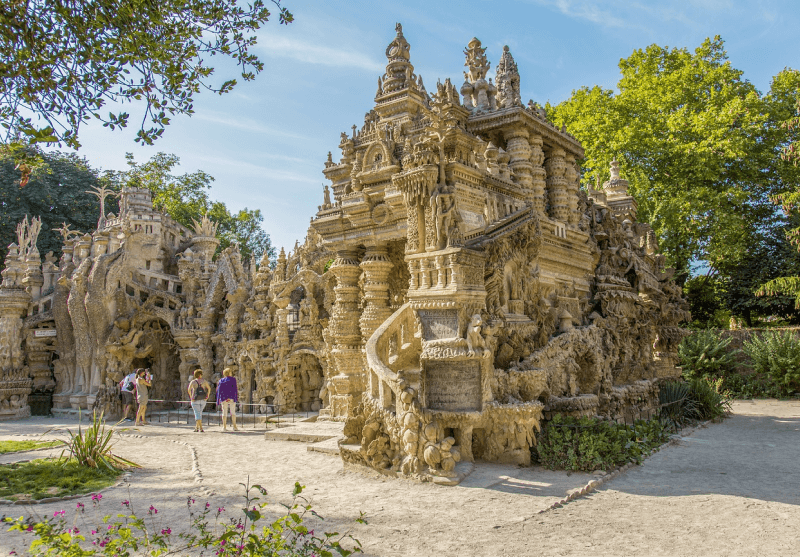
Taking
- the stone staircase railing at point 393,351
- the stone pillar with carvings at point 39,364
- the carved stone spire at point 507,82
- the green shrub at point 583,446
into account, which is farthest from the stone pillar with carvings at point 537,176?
the stone pillar with carvings at point 39,364

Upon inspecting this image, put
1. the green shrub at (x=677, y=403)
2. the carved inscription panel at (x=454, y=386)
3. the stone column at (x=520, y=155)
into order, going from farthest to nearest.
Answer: the green shrub at (x=677, y=403), the stone column at (x=520, y=155), the carved inscription panel at (x=454, y=386)

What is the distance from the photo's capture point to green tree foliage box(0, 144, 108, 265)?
103 ft

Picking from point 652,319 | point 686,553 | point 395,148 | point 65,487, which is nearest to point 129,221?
point 395,148

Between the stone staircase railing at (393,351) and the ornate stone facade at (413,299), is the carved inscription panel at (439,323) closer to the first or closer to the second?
the ornate stone facade at (413,299)

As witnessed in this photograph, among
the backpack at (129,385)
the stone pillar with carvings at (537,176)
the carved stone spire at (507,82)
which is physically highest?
the carved stone spire at (507,82)

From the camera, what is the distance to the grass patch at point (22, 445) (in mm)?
11094

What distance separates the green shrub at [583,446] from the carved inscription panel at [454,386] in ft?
4.65

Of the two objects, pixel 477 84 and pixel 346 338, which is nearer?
pixel 346 338

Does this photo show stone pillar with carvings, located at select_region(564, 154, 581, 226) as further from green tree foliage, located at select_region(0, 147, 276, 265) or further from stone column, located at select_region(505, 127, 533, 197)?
green tree foliage, located at select_region(0, 147, 276, 265)

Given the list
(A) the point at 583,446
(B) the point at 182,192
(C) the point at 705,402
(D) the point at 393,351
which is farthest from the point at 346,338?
(B) the point at 182,192

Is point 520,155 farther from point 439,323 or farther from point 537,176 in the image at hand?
point 439,323

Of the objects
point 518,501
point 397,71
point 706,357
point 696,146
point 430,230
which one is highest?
point 696,146

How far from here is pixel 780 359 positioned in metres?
20.4

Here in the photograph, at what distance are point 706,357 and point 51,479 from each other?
2179 centimetres
